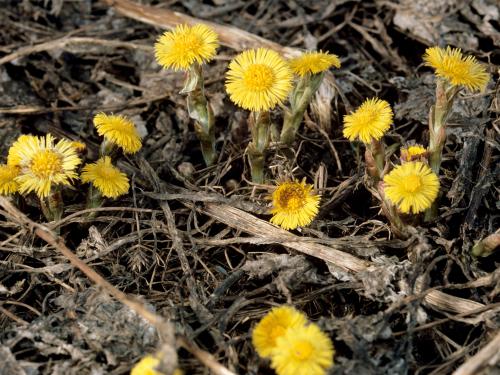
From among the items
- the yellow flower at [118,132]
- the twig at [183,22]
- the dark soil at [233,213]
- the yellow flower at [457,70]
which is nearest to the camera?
the dark soil at [233,213]

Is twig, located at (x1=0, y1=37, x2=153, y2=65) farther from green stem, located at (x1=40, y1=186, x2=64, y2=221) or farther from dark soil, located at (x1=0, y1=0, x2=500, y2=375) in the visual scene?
green stem, located at (x1=40, y1=186, x2=64, y2=221)

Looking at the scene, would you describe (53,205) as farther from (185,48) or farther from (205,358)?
(205,358)

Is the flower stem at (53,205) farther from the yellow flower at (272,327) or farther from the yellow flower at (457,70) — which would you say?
the yellow flower at (457,70)

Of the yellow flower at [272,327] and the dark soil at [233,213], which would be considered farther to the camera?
the dark soil at [233,213]

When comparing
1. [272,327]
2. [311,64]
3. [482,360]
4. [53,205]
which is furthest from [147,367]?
[311,64]

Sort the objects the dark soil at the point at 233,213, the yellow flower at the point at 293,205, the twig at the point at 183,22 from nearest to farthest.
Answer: the dark soil at the point at 233,213 < the yellow flower at the point at 293,205 < the twig at the point at 183,22

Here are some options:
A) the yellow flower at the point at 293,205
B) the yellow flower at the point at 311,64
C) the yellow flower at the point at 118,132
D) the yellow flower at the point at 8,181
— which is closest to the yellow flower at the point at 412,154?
the yellow flower at the point at 293,205

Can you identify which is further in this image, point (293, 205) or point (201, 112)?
point (201, 112)

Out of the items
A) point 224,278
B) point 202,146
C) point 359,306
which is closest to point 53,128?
point 202,146
